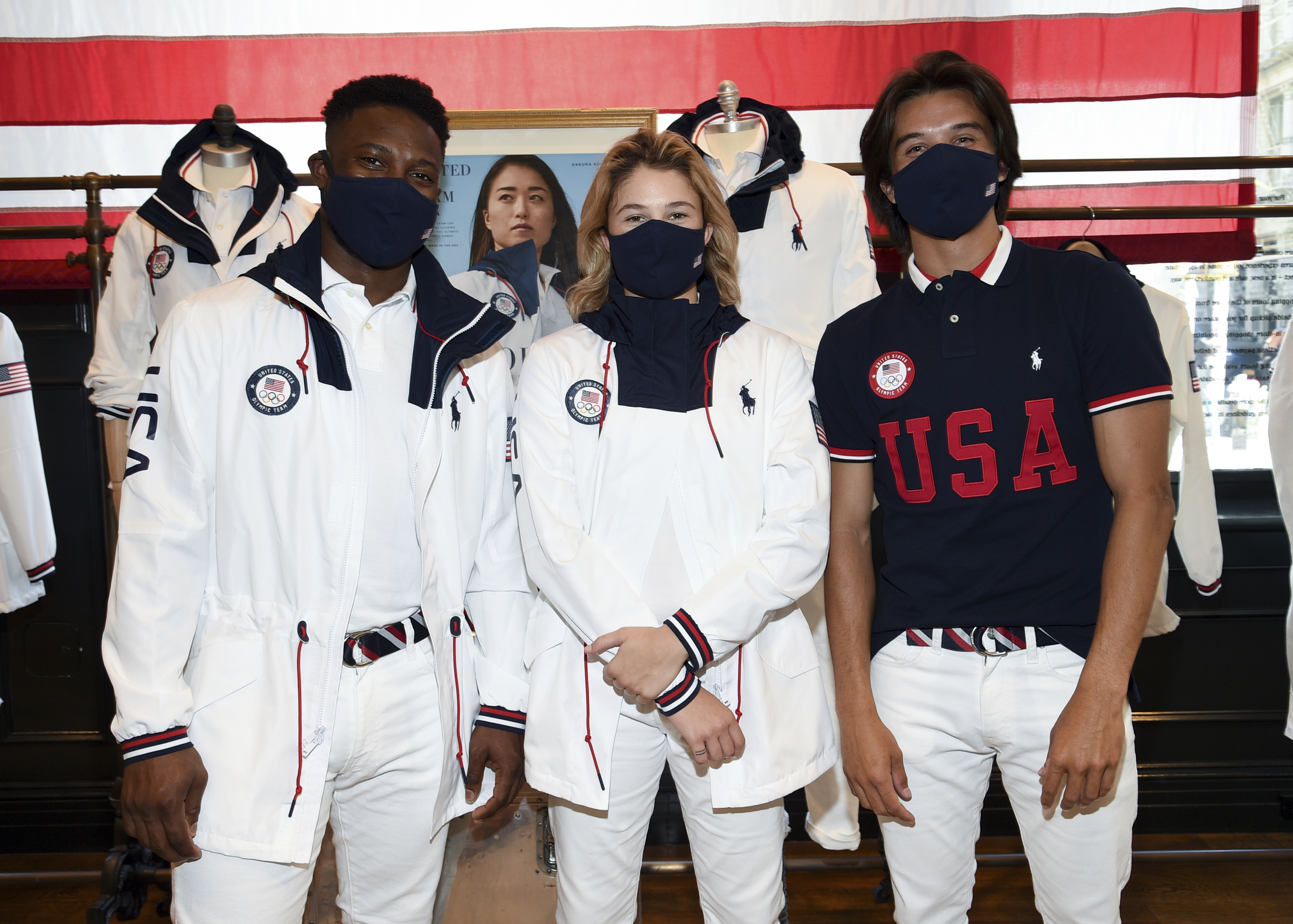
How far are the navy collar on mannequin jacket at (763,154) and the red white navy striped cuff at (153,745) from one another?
1.82m

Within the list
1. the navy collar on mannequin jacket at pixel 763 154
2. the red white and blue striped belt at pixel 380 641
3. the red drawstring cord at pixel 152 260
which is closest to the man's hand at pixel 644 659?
the red white and blue striped belt at pixel 380 641

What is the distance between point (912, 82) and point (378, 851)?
180 centimetres

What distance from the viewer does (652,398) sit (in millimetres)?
1744

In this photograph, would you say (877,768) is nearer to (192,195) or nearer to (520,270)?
(520,270)

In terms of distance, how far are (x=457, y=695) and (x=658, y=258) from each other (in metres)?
0.93

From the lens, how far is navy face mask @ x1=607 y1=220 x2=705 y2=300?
5.81 ft

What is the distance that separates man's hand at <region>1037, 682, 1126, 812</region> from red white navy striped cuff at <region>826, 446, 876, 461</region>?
1.85 feet

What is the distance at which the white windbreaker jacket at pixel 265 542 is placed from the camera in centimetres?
145

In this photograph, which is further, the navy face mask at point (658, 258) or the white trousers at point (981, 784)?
the navy face mask at point (658, 258)

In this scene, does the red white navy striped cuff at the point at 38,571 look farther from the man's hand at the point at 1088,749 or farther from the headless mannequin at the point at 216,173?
the man's hand at the point at 1088,749

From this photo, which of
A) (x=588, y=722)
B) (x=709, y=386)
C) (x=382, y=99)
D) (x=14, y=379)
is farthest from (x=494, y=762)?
(x=14, y=379)

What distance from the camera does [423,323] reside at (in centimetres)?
166

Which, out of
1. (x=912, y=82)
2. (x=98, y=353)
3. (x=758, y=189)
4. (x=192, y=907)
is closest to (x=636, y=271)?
(x=912, y=82)

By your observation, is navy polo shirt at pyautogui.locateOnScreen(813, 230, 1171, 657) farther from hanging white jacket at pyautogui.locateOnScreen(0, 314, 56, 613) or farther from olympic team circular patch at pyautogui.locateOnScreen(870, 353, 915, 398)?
hanging white jacket at pyautogui.locateOnScreen(0, 314, 56, 613)
